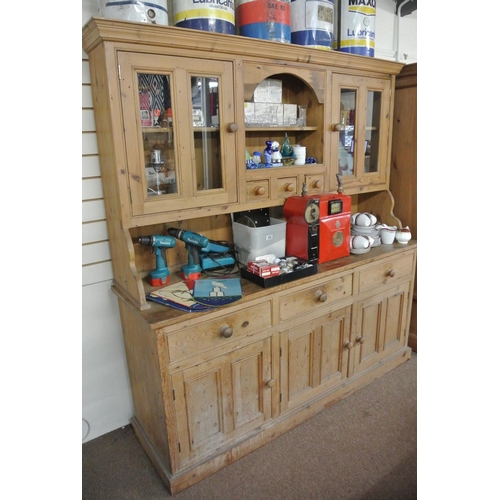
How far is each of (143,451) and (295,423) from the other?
0.84 metres

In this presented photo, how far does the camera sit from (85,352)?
2.05m

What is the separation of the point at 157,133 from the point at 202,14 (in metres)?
0.55

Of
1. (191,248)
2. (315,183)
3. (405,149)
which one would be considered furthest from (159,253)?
(405,149)

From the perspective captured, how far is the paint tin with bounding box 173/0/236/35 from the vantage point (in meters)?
1.66

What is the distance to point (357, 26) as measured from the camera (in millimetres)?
2191

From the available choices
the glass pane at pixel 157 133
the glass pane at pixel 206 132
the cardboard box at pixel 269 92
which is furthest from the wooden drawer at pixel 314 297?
the cardboard box at pixel 269 92

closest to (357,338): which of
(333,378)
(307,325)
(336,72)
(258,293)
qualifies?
(333,378)

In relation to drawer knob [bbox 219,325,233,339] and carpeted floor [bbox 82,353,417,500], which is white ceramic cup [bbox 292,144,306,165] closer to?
drawer knob [bbox 219,325,233,339]

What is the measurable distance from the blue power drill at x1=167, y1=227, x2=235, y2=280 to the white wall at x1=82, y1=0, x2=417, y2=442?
A: 1.27 ft

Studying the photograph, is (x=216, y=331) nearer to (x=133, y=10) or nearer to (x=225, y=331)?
(x=225, y=331)

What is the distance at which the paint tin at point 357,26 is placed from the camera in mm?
2154

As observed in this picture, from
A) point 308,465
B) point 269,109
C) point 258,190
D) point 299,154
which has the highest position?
point 269,109

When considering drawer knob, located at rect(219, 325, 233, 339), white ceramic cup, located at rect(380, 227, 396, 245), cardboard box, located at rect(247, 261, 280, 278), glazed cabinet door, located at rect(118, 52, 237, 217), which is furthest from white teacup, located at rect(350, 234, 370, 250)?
drawer knob, located at rect(219, 325, 233, 339)

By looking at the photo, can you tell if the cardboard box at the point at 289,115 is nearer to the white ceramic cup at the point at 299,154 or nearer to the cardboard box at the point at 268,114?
the cardboard box at the point at 268,114
